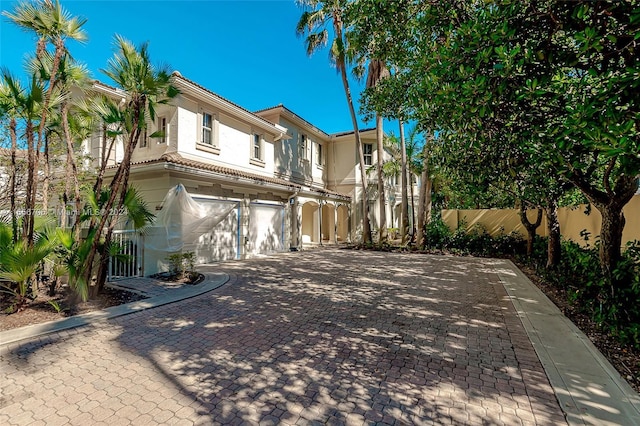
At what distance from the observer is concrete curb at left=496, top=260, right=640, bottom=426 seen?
2.67 metres

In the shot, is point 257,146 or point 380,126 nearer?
point 257,146

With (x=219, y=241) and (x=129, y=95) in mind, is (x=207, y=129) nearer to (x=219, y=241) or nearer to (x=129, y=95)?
(x=219, y=241)

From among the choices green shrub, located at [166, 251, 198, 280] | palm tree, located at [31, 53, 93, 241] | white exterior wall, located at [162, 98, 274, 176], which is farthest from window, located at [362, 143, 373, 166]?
palm tree, located at [31, 53, 93, 241]

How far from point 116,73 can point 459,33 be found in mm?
6021

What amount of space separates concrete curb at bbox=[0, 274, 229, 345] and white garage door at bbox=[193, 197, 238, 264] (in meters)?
3.09

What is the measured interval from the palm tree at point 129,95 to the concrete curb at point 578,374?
24.9 feet

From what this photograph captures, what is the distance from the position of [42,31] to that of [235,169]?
8.09m

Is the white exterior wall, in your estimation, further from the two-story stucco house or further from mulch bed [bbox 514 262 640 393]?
mulch bed [bbox 514 262 640 393]

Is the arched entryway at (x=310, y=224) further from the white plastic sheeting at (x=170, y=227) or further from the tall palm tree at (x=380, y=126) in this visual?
the white plastic sheeting at (x=170, y=227)

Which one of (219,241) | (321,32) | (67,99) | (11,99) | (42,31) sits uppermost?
(321,32)

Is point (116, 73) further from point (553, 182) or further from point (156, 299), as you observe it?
point (553, 182)

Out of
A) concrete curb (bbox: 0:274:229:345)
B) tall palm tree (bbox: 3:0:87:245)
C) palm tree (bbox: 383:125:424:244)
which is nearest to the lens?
concrete curb (bbox: 0:274:229:345)

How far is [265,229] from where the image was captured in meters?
13.5

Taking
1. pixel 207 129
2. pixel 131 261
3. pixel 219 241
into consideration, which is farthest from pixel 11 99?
pixel 207 129
